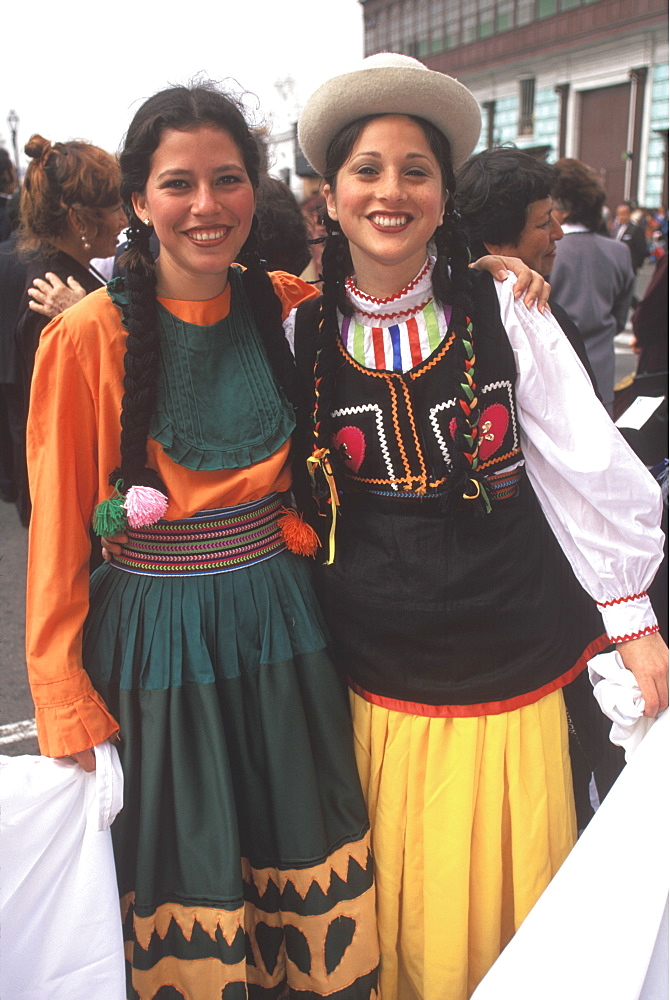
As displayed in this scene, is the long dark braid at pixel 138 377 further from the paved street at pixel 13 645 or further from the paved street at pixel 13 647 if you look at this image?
the paved street at pixel 13 647

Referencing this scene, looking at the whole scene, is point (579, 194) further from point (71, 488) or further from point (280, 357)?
point (71, 488)

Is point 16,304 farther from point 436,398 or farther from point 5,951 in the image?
point 5,951

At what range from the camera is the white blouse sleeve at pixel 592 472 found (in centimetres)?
150

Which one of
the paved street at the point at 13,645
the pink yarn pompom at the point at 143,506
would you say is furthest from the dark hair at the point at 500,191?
the paved street at the point at 13,645

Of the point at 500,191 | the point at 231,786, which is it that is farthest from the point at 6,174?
the point at 231,786

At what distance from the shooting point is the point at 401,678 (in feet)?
5.29

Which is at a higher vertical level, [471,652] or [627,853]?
[471,652]

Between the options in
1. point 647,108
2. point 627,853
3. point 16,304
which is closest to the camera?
point 627,853

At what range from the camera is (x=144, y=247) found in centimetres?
157

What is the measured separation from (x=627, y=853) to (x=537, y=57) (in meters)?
29.6

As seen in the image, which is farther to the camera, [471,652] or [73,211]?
[73,211]

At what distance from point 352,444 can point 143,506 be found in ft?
1.37

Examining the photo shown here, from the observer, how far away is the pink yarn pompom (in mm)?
1437

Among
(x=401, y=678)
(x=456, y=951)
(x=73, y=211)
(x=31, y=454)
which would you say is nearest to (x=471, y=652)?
(x=401, y=678)
